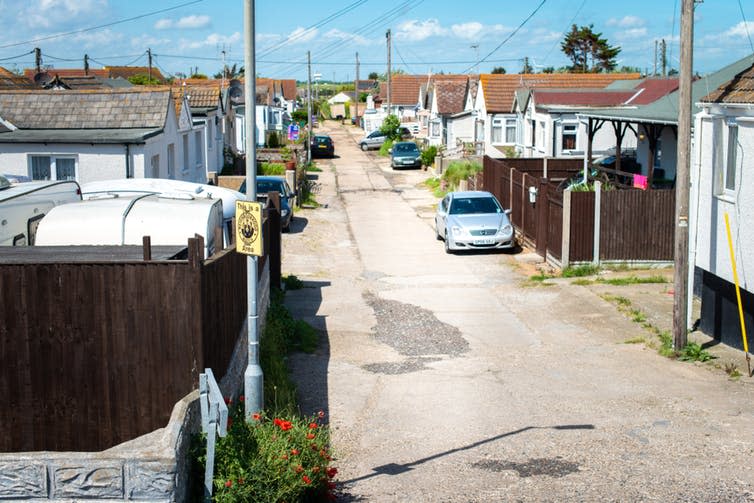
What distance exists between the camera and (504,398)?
1202 cm

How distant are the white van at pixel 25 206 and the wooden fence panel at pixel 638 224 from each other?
1222 centimetres

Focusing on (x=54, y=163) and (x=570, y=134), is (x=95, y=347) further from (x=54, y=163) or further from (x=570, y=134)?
(x=570, y=134)

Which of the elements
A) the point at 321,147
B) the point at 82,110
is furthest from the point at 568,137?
the point at 321,147

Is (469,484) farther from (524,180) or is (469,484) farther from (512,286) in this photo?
(524,180)

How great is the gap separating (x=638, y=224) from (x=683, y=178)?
7516 millimetres

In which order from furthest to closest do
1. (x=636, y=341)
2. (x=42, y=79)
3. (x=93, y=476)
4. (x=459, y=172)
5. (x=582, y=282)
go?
1. (x=459, y=172)
2. (x=42, y=79)
3. (x=582, y=282)
4. (x=636, y=341)
5. (x=93, y=476)

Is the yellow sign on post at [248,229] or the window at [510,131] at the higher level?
the window at [510,131]

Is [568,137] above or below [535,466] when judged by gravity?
above

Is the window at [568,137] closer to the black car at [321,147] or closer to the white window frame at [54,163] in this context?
the white window frame at [54,163]

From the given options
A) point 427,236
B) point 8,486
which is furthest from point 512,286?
point 8,486

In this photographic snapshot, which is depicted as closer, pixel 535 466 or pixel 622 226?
pixel 535 466

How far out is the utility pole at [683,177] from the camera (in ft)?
45.5

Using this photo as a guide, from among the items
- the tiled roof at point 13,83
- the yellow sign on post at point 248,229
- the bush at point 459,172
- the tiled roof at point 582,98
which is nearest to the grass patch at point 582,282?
the yellow sign on post at point 248,229

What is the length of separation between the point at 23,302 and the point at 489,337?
9.33 meters
